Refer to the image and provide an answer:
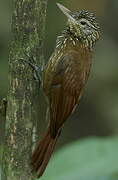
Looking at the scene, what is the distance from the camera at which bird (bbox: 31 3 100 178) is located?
500 centimetres

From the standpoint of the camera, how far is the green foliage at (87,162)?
465cm

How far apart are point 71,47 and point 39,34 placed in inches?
39.7

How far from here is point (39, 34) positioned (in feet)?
15.5

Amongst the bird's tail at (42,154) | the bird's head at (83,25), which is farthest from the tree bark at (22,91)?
the bird's head at (83,25)

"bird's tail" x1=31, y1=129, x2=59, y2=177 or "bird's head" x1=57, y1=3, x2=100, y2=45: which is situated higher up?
"bird's head" x1=57, y1=3, x2=100, y2=45

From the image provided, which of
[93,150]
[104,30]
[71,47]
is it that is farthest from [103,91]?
[93,150]

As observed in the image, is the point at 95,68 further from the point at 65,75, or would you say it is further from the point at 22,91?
the point at 22,91

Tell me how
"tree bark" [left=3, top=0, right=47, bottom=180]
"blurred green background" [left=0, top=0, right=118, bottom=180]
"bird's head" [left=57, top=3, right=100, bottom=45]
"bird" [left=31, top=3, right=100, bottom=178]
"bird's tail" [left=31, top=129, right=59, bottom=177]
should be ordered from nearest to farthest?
"tree bark" [left=3, top=0, right=47, bottom=180]
"bird's tail" [left=31, top=129, right=59, bottom=177]
"bird" [left=31, top=3, right=100, bottom=178]
"bird's head" [left=57, top=3, right=100, bottom=45]
"blurred green background" [left=0, top=0, right=118, bottom=180]

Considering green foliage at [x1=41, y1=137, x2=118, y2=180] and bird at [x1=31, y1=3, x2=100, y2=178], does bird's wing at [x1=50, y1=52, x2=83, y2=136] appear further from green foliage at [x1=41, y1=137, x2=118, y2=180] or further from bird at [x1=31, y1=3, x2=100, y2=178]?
green foliage at [x1=41, y1=137, x2=118, y2=180]

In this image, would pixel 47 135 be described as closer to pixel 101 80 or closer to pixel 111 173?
pixel 111 173

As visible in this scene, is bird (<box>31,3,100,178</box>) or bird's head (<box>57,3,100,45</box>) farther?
bird's head (<box>57,3,100,45</box>)

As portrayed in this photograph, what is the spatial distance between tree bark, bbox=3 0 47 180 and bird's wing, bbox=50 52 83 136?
13.9 inches

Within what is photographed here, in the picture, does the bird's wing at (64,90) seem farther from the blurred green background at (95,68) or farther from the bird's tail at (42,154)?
the blurred green background at (95,68)

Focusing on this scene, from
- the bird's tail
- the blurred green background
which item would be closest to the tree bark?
the bird's tail
